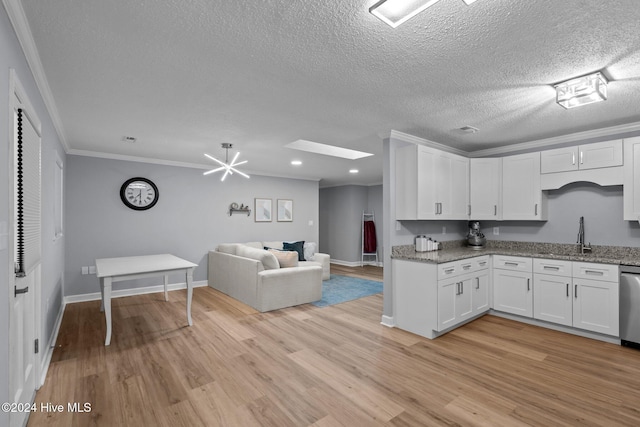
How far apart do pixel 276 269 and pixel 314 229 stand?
Answer: 10.7ft

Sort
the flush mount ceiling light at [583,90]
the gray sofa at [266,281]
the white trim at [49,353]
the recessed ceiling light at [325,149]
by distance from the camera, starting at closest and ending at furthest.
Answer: the flush mount ceiling light at [583,90] < the white trim at [49,353] < the gray sofa at [266,281] < the recessed ceiling light at [325,149]

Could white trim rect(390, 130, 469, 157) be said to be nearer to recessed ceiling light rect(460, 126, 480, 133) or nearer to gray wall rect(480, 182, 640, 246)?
recessed ceiling light rect(460, 126, 480, 133)

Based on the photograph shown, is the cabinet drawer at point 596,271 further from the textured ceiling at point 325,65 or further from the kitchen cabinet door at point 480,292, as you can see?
the textured ceiling at point 325,65

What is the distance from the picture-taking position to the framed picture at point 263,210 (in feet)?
22.4

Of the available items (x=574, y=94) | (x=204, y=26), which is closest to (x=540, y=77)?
(x=574, y=94)

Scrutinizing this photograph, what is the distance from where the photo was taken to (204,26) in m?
1.72

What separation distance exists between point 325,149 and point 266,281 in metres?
2.25

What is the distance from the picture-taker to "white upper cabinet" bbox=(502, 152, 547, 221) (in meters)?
4.11

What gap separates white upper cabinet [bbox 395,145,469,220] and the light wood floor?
1.46m

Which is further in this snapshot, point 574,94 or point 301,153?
point 301,153

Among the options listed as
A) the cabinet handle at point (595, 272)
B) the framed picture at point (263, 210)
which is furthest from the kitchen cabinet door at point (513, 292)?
the framed picture at point (263, 210)

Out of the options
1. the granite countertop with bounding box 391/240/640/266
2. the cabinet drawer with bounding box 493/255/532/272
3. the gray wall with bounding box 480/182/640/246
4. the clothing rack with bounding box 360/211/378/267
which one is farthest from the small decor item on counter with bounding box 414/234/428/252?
the clothing rack with bounding box 360/211/378/267

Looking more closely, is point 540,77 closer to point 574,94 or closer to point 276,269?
point 574,94

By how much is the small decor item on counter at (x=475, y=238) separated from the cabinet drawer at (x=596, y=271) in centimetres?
128
